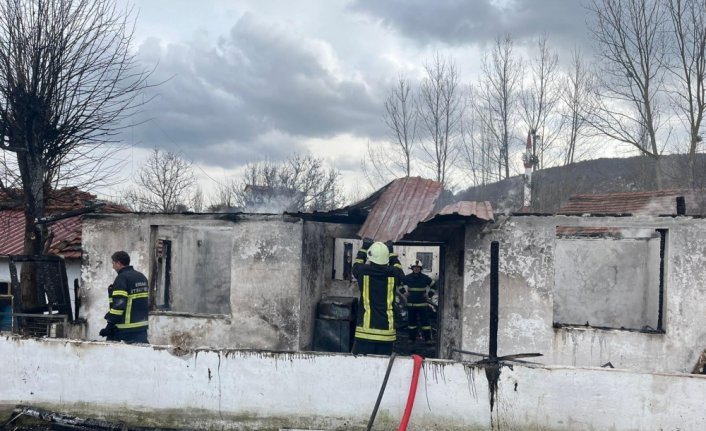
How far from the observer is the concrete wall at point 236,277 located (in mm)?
9000

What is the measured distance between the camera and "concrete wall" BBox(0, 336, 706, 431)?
486cm

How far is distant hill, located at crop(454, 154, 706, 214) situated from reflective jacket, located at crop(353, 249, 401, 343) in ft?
48.1

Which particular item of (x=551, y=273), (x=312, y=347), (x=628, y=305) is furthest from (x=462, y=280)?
(x=628, y=305)

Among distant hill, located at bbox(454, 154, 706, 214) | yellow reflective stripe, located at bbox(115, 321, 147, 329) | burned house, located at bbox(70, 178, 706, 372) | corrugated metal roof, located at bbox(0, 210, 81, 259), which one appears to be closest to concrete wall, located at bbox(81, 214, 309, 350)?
burned house, located at bbox(70, 178, 706, 372)

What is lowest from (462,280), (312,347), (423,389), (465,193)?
(312,347)

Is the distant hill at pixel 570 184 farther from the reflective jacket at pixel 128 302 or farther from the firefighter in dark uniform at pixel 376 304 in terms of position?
the reflective jacket at pixel 128 302

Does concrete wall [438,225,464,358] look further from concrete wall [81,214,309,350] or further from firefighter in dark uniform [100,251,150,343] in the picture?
firefighter in dark uniform [100,251,150,343]

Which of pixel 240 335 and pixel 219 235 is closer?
pixel 240 335

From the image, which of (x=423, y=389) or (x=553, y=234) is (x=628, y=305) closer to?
(x=553, y=234)

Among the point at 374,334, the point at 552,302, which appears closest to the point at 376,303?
the point at 374,334

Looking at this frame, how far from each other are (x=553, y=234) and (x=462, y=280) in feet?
5.26

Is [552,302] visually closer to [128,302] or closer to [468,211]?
[468,211]

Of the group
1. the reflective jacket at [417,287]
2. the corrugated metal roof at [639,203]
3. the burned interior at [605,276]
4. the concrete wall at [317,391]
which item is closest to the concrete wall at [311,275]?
the reflective jacket at [417,287]

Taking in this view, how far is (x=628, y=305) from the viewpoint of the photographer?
11164 millimetres
